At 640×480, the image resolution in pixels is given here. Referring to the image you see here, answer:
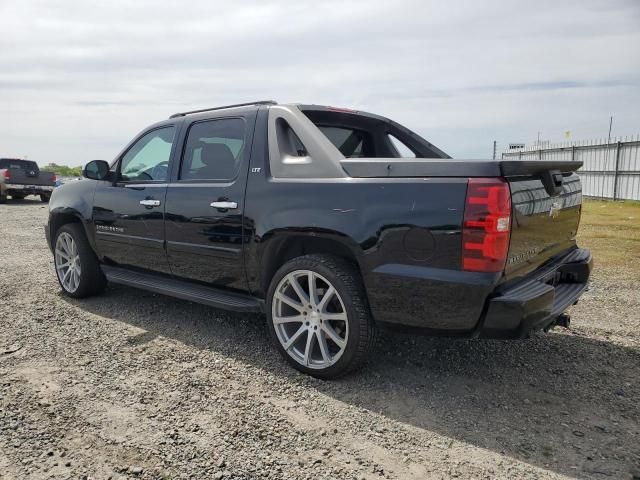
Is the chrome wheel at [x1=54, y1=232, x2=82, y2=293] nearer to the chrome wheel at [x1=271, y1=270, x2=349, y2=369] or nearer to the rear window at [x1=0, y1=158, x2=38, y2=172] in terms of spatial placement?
the chrome wheel at [x1=271, y1=270, x2=349, y2=369]

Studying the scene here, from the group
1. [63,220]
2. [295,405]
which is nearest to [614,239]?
[295,405]

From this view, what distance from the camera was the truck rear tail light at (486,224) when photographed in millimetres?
2564

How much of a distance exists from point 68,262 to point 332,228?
3.54 m

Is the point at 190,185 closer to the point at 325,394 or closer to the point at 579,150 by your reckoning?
the point at 325,394

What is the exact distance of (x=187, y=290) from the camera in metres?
4.12

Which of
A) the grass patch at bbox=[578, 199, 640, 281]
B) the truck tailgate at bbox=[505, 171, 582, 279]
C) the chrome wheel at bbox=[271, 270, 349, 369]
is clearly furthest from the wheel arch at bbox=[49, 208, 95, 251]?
the grass patch at bbox=[578, 199, 640, 281]

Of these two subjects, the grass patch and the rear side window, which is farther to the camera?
the grass patch

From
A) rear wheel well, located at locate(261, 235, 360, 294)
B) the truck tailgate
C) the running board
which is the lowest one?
the running board

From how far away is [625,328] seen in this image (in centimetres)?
425

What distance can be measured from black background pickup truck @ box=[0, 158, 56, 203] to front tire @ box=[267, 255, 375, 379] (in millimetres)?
18227

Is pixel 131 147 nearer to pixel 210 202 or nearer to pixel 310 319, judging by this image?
pixel 210 202

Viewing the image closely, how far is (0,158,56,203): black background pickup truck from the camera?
18.0m

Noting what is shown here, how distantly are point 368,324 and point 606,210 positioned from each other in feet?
46.6

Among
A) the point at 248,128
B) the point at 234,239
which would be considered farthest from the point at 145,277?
the point at 248,128
